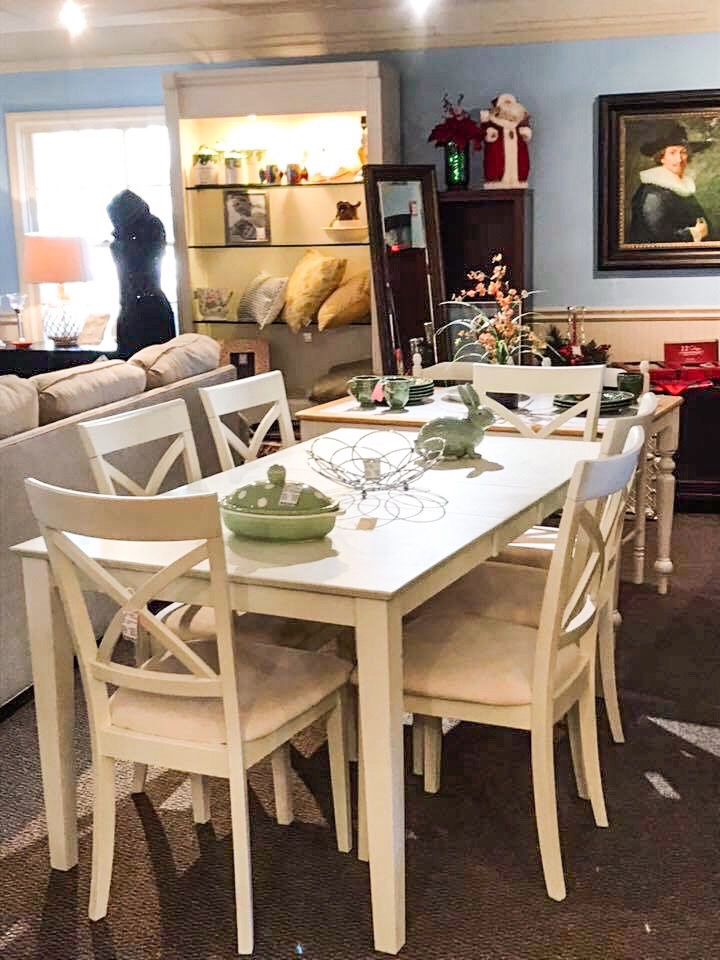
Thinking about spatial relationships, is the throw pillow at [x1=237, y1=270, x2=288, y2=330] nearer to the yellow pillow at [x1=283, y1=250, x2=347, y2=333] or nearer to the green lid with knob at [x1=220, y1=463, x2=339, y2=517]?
the yellow pillow at [x1=283, y1=250, x2=347, y2=333]

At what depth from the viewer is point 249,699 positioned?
2174mm

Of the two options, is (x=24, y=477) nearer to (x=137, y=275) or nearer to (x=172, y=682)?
(x=172, y=682)

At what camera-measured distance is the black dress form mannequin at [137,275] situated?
5852 mm

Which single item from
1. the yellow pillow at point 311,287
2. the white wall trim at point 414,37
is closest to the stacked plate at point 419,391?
the yellow pillow at point 311,287

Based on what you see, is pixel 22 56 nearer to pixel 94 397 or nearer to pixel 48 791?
pixel 94 397

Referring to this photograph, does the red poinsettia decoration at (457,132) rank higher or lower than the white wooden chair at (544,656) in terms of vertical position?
higher

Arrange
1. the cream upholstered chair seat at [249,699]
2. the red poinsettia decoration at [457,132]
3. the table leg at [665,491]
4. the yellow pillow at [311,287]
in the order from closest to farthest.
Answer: the cream upholstered chair seat at [249,699], the table leg at [665,491], the red poinsettia decoration at [457,132], the yellow pillow at [311,287]

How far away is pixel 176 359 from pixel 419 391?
102cm

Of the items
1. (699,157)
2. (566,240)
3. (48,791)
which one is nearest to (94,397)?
(48,791)

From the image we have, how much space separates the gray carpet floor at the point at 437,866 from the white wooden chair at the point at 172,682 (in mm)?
129

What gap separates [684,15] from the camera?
522 centimetres

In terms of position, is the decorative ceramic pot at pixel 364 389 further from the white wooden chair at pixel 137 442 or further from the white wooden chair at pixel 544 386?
the white wooden chair at pixel 137 442

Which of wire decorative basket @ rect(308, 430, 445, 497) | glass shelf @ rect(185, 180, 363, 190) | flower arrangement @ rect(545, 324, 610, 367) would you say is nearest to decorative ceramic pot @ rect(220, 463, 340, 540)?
wire decorative basket @ rect(308, 430, 445, 497)

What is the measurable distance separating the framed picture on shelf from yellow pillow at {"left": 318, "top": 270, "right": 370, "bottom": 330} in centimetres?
55
